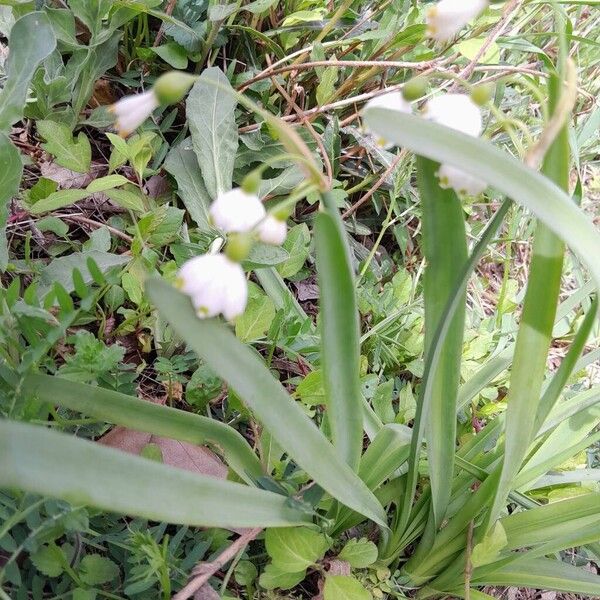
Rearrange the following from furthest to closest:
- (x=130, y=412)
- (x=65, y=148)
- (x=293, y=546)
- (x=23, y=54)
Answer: (x=65, y=148) → (x=23, y=54) → (x=293, y=546) → (x=130, y=412)

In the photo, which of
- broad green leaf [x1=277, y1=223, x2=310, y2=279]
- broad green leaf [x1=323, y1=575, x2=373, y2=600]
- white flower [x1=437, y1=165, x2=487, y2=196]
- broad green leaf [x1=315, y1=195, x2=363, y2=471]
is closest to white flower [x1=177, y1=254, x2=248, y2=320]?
broad green leaf [x1=315, y1=195, x2=363, y2=471]

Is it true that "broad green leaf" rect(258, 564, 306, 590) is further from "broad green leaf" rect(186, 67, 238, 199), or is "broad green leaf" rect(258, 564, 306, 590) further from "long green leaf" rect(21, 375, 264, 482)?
"broad green leaf" rect(186, 67, 238, 199)

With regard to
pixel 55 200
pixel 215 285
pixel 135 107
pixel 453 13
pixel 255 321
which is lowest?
pixel 255 321

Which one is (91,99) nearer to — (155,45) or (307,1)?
(155,45)

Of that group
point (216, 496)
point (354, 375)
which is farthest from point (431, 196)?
point (216, 496)

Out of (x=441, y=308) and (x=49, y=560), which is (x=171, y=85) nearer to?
(x=441, y=308)

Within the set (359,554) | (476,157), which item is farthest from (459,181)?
(359,554)
